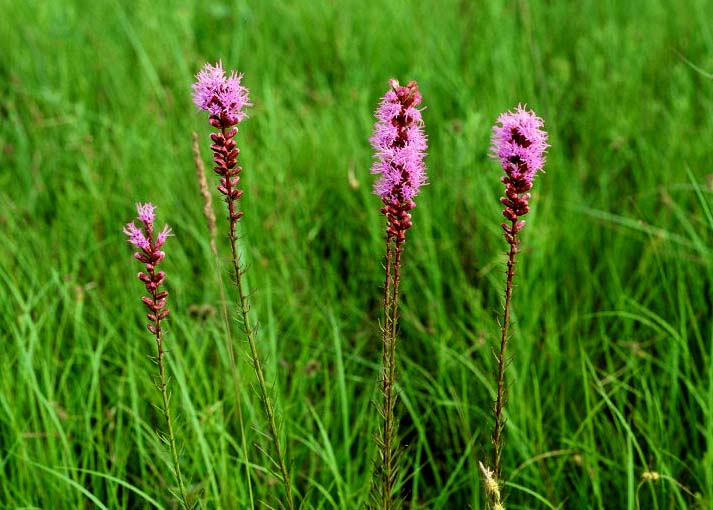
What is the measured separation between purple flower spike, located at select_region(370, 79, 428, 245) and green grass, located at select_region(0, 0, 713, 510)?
48 cm

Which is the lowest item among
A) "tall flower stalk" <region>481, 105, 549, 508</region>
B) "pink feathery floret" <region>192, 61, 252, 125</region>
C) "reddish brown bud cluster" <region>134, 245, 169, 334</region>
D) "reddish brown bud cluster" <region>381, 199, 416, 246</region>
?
"reddish brown bud cluster" <region>134, 245, 169, 334</region>

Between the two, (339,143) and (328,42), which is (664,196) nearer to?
(339,143)

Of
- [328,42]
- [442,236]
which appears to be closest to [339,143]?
[442,236]

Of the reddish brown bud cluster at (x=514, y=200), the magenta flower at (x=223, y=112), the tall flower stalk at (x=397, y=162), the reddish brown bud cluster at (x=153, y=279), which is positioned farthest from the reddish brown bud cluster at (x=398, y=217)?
the reddish brown bud cluster at (x=153, y=279)

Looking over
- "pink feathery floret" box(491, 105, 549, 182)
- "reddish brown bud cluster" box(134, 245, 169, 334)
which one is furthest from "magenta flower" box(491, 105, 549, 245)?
"reddish brown bud cluster" box(134, 245, 169, 334)

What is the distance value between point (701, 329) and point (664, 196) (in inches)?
22.0

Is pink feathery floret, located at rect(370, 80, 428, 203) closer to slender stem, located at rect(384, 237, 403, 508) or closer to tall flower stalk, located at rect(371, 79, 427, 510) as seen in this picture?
tall flower stalk, located at rect(371, 79, 427, 510)

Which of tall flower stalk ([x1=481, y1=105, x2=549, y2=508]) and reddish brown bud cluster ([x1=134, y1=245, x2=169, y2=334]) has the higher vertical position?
tall flower stalk ([x1=481, y1=105, x2=549, y2=508])

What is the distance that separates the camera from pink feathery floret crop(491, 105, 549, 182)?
147 cm

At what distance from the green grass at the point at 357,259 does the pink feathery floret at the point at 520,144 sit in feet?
1.81

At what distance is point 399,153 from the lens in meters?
1.48

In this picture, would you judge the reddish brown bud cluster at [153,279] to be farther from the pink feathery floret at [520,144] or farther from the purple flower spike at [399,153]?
the pink feathery floret at [520,144]

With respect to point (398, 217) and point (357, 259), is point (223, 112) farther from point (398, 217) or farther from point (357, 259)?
point (357, 259)

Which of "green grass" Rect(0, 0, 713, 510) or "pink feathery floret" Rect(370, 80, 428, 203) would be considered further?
"green grass" Rect(0, 0, 713, 510)
